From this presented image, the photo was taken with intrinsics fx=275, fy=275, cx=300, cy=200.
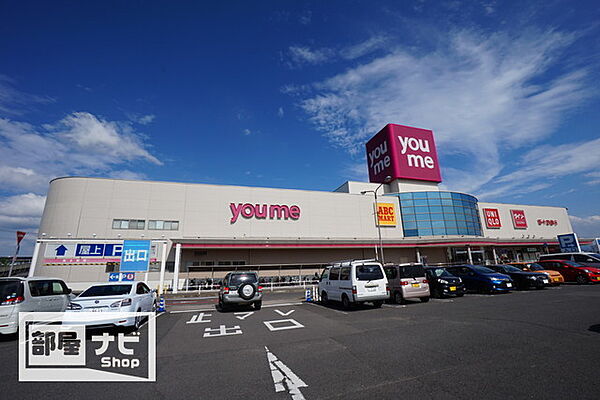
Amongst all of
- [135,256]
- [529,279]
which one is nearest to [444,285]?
[529,279]

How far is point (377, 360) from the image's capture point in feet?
17.2

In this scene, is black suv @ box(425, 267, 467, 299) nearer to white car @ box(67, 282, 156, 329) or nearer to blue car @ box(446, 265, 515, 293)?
blue car @ box(446, 265, 515, 293)

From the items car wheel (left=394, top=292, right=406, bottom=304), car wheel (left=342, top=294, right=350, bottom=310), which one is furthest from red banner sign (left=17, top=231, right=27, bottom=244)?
car wheel (left=394, top=292, right=406, bottom=304)

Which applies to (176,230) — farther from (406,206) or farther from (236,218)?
(406,206)

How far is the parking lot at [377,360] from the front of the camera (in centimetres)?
394

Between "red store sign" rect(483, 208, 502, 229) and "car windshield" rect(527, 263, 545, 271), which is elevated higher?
"red store sign" rect(483, 208, 502, 229)

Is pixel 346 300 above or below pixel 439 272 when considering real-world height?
below

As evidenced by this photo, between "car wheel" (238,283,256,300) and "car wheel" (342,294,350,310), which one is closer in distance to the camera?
"car wheel" (342,294,350,310)

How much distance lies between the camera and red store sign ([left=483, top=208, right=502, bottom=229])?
43.2 m

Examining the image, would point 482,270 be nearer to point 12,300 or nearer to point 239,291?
point 239,291

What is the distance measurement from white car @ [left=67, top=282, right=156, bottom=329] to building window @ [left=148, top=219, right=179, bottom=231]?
66.7ft

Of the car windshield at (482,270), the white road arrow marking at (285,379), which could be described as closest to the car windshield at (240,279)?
the white road arrow marking at (285,379)

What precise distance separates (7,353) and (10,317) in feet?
5.14
